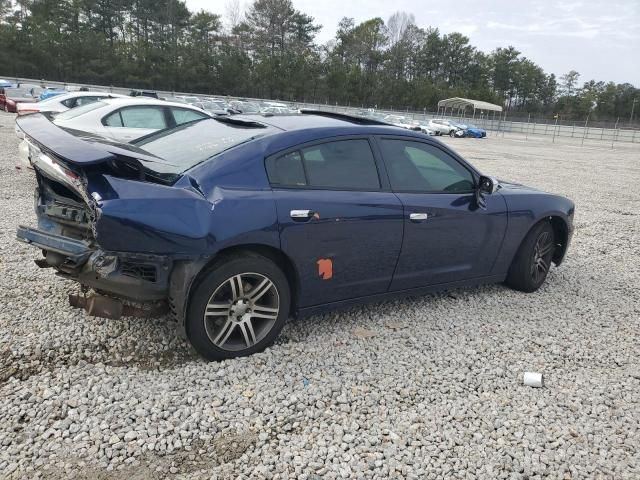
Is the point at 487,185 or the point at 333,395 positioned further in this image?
the point at 487,185

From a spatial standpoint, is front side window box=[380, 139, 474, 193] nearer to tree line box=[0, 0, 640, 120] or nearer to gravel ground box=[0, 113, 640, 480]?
gravel ground box=[0, 113, 640, 480]

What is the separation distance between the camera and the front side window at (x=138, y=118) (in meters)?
8.22

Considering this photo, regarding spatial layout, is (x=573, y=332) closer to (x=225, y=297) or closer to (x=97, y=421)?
(x=225, y=297)

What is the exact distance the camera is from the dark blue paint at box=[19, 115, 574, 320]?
283 cm

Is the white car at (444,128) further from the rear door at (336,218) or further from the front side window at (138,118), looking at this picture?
the rear door at (336,218)

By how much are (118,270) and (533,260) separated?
12.3 feet

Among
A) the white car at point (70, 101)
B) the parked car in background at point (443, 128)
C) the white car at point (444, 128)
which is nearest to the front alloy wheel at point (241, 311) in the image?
the white car at point (70, 101)

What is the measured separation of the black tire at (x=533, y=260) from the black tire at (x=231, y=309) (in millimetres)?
2497

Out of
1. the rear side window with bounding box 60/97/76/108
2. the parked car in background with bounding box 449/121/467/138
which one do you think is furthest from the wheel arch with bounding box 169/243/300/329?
the parked car in background with bounding box 449/121/467/138

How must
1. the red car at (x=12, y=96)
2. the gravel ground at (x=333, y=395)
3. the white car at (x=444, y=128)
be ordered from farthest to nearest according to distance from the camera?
the white car at (x=444, y=128) → the red car at (x=12, y=96) → the gravel ground at (x=333, y=395)

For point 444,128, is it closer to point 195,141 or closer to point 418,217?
point 418,217

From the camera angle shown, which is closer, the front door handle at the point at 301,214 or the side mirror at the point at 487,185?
the front door handle at the point at 301,214

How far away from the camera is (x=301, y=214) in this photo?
3252 millimetres

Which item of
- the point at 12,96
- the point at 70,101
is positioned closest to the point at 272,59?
the point at 12,96
